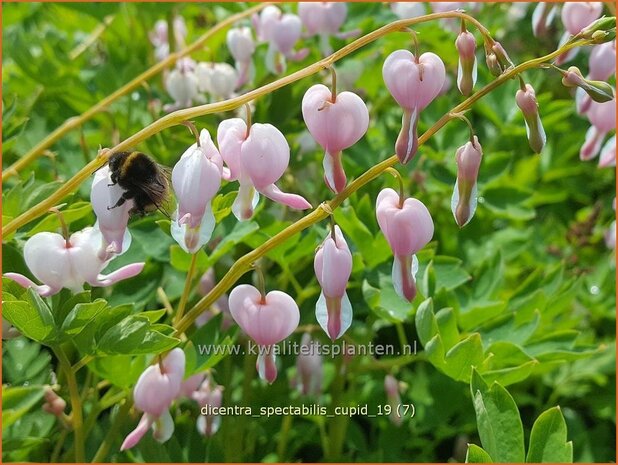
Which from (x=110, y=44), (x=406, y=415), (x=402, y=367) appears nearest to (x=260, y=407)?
(x=406, y=415)

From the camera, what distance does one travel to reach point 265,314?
3.21 ft

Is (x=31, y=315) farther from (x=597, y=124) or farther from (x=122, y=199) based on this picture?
(x=597, y=124)

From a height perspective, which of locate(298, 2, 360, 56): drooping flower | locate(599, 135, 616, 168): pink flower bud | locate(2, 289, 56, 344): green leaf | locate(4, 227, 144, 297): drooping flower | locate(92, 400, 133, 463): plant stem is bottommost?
locate(92, 400, 133, 463): plant stem

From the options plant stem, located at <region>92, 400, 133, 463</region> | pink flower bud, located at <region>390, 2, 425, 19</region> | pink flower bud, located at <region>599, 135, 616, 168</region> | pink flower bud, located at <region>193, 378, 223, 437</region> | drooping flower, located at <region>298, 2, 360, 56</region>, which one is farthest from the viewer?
pink flower bud, located at <region>390, 2, 425, 19</region>

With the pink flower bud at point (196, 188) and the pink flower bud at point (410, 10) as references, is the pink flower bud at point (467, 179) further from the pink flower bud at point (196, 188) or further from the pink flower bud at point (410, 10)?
the pink flower bud at point (410, 10)

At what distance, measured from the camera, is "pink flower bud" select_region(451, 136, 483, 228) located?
0.88 m

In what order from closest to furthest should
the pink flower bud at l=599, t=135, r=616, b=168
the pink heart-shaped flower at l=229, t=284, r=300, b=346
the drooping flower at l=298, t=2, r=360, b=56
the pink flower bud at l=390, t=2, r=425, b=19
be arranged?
the pink heart-shaped flower at l=229, t=284, r=300, b=346 < the pink flower bud at l=599, t=135, r=616, b=168 < the drooping flower at l=298, t=2, r=360, b=56 < the pink flower bud at l=390, t=2, r=425, b=19

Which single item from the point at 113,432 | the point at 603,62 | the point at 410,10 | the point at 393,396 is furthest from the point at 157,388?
the point at 410,10

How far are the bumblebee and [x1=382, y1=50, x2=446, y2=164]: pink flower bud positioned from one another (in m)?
0.28

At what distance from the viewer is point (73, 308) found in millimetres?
942

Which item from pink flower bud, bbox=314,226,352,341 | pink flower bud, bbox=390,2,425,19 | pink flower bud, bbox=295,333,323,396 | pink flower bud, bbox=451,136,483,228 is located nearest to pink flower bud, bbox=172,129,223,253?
pink flower bud, bbox=314,226,352,341

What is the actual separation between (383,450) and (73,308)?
669 mm

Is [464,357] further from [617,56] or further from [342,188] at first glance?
[617,56]

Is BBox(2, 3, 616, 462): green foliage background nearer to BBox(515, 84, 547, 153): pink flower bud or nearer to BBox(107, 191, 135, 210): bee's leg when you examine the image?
BBox(107, 191, 135, 210): bee's leg
